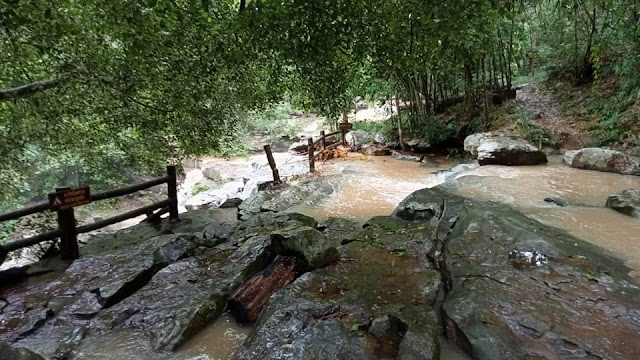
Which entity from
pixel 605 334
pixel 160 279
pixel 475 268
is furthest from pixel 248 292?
pixel 605 334

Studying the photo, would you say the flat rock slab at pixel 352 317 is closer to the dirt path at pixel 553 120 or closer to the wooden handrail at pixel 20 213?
the wooden handrail at pixel 20 213

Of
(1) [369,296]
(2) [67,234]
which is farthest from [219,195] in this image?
(1) [369,296]

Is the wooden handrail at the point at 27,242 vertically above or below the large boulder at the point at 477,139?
below

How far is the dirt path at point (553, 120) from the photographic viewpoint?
969 centimetres

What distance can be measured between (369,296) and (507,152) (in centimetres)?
749

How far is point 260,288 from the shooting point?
3.44m

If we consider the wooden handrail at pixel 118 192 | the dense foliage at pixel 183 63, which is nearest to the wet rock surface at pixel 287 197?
the dense foliage at pixel 183 63

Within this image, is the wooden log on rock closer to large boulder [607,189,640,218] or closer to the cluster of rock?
the cluster of rock

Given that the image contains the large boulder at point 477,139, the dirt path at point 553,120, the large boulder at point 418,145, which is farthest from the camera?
the large boulder at point 418,145

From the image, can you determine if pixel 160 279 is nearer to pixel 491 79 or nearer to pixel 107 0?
pixel 107 0

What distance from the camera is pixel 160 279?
3.85 meters

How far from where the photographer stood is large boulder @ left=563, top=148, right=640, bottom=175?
7.38 meters

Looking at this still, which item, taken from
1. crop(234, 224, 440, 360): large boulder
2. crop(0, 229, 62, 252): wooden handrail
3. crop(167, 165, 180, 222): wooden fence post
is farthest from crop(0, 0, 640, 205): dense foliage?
crop(234, 224, 440, 360): large boulder

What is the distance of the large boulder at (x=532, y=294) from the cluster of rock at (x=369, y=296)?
0.04ft
